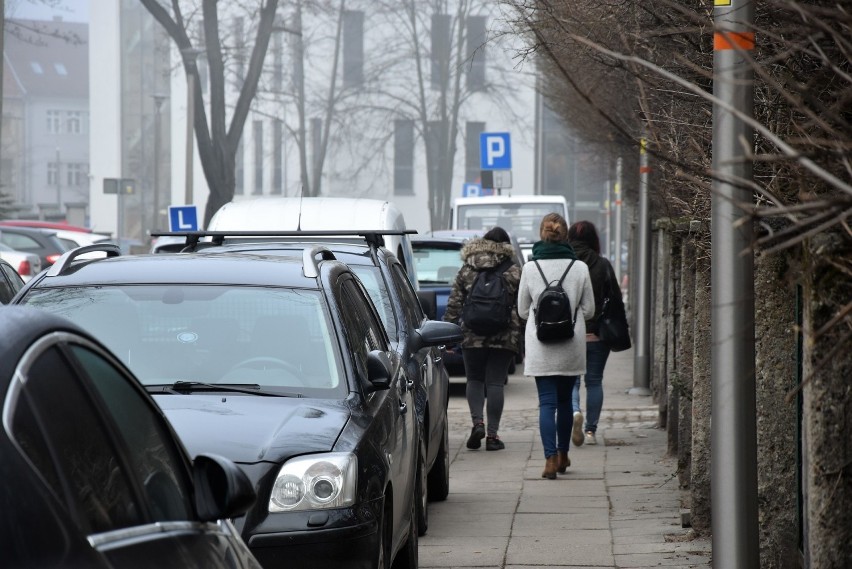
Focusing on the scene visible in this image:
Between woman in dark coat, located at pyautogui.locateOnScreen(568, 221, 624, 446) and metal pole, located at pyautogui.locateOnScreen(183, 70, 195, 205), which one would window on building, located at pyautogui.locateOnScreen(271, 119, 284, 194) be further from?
woman in dark coat, located at pyautogui.locateOnScreen(568, 221, 624, 446)

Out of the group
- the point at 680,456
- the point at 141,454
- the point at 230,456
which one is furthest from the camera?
the point at 680,456

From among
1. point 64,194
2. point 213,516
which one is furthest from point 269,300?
point 64,194

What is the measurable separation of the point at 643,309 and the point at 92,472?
48.6 ft

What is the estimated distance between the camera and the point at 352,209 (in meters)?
12.0

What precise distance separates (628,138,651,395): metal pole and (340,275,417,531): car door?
931 cm

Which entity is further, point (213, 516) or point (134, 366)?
point (134, 366)

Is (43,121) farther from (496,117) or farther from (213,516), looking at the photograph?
(213,516)

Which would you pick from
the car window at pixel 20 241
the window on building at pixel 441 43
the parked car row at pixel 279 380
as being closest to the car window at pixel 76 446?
the parked car row at pixel 279 380

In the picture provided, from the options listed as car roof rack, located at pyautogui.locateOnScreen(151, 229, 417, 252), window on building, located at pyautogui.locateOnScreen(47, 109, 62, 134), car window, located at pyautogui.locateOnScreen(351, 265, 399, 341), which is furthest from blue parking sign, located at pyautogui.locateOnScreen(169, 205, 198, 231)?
window on building, located at pyautogui.locateOnScreen(47, 109, 62, 134)

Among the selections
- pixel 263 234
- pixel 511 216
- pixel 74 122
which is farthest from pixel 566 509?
pixel 74 122

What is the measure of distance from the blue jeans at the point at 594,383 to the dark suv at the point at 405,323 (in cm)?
250

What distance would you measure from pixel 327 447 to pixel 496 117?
61.3 m

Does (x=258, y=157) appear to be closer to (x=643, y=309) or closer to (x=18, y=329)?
(x=643, y=309)

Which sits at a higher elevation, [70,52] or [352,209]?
[70,52]
